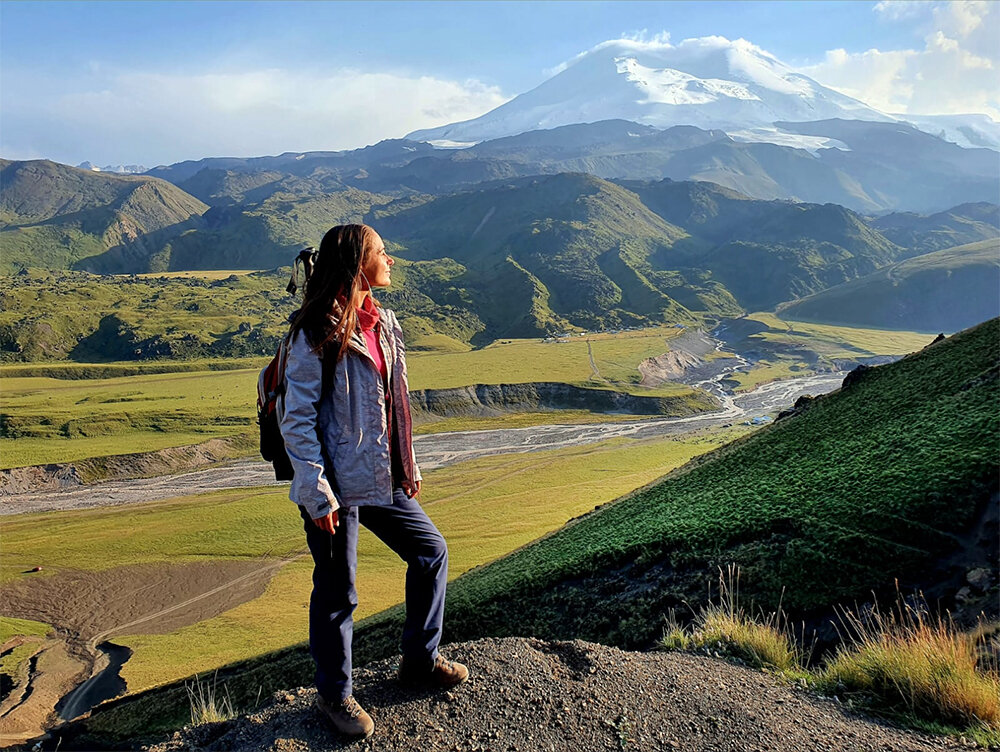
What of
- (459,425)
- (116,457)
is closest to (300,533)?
(116,457)

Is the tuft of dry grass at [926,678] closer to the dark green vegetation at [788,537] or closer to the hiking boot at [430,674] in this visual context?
the dark green vegetation at [788,537]

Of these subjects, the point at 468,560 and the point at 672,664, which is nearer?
the point at 672,664

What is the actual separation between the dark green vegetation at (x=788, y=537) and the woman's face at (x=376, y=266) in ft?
19.1

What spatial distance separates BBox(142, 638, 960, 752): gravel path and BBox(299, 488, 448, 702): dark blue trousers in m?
0.36

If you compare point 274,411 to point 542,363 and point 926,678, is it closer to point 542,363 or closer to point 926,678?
point 926,678

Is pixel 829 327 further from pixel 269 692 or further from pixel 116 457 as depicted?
pixel 269 692

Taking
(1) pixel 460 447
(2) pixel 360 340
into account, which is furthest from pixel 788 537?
(1) pixel 460 447

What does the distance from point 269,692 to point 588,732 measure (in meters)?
9.14

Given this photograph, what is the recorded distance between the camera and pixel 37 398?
280ft

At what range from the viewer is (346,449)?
14.7 ft

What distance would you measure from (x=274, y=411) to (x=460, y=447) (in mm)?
70304

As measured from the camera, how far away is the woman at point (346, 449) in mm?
4312

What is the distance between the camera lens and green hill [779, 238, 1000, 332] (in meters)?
167

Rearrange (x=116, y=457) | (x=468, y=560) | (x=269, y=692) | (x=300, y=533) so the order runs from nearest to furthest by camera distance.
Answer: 1. (x=269, y=692)
2. (x=468, y=560)
3. (x=300, y=533)
4. (x=116, y=457)
